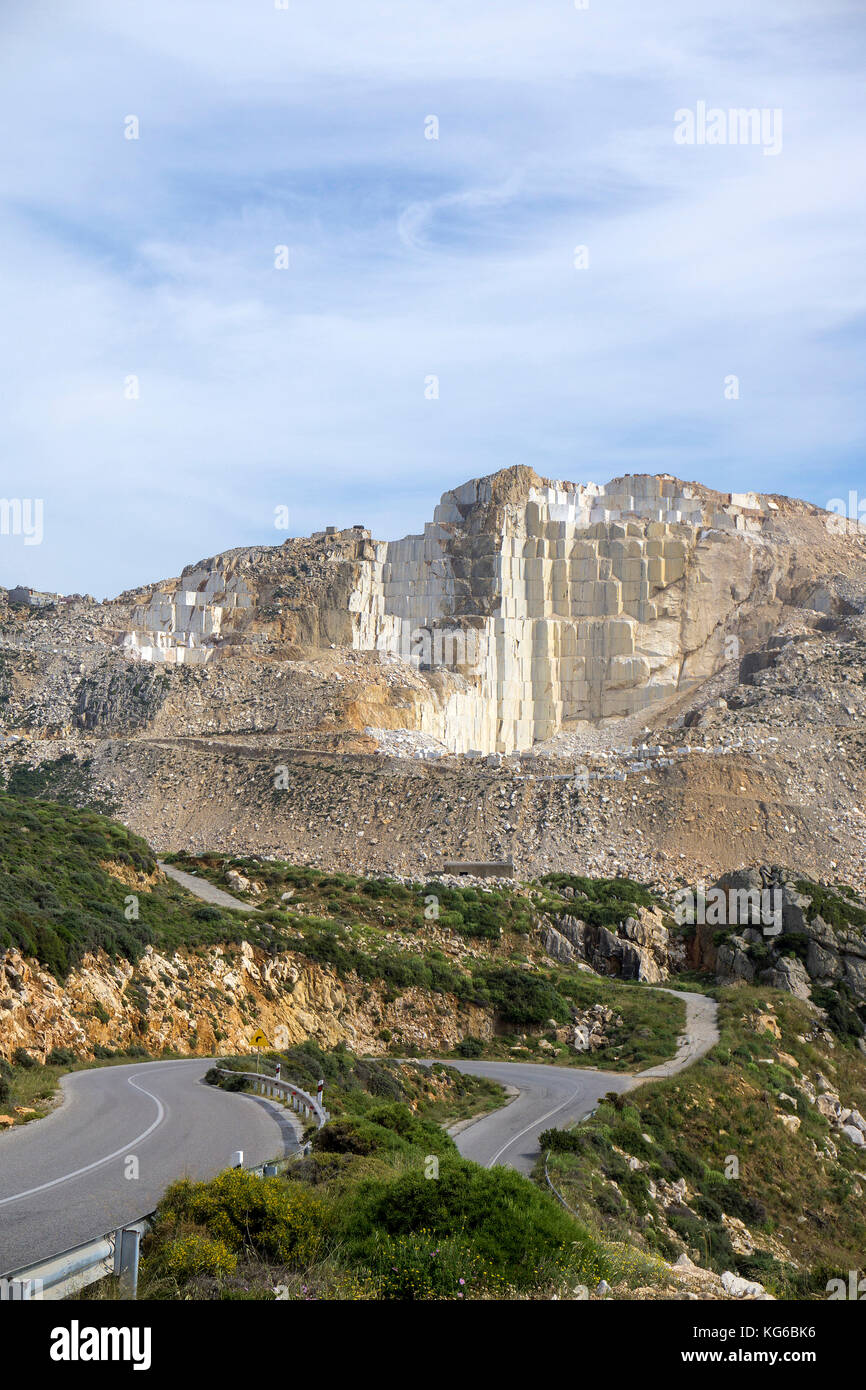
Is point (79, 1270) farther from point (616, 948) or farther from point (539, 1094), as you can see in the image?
point (616, 948)

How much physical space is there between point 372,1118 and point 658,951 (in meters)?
30.1

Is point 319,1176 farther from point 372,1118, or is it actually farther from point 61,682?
point 61,682

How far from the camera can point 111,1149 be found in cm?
1270

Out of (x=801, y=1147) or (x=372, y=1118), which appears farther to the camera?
(x=801, y=1147)

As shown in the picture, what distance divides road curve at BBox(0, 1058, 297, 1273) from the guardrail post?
1051mm

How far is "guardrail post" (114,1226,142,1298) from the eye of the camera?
25.0ft

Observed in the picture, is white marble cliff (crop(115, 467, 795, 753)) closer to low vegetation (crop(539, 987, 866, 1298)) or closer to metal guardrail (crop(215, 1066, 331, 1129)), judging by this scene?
low vegetation (crop(539, 987, 866, 1298))

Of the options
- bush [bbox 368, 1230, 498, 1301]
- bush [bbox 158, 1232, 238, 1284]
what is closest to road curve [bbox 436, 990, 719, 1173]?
bush [bbox 368, 1230, 498, 1301]

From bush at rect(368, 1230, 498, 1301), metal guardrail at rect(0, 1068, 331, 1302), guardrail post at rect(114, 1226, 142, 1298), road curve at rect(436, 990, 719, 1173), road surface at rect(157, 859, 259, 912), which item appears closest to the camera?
metal guardrail at rect(0, 1068, 331, 1302)

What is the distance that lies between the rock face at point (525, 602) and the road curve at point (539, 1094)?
5668 cm

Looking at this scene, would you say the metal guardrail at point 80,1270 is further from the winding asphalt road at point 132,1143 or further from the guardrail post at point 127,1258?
the winding asphalt road at point 132,1143

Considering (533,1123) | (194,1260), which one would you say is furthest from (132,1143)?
(533,1123)

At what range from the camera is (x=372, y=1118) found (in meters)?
14.9
